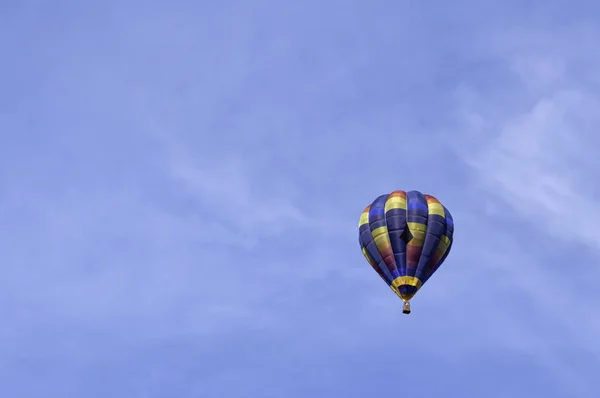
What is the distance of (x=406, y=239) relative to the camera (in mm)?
106438

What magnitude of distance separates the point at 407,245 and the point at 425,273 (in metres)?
2.59

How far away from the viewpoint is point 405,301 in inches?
4178

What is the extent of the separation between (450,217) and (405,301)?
7.99m

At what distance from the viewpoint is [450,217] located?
109m

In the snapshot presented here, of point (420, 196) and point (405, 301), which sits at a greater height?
point (420, 196)

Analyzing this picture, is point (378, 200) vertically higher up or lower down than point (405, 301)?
higher up

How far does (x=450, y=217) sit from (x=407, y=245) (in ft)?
17.2

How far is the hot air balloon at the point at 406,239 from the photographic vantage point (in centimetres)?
10600

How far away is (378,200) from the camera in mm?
110375

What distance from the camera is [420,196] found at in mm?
109500

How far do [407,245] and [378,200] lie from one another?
5.71 m

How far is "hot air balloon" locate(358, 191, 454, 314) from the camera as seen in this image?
106000 millimetres

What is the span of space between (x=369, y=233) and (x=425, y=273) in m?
5.38

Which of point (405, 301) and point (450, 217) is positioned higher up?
point (450, 217)
